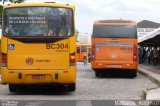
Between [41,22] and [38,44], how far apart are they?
682 mm

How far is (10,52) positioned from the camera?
56.1 ft

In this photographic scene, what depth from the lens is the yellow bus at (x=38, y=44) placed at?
17109 mm

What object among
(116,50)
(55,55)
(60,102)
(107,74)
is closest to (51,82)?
(55,55)

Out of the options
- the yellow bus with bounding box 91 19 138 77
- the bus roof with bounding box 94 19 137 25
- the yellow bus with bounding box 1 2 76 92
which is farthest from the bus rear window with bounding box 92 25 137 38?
the yellow bus with bounding box 1 2 76 92

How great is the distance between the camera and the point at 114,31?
28734 mm

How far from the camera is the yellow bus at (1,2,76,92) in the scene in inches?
674

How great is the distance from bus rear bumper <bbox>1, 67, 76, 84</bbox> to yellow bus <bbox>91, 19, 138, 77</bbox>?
11.5m

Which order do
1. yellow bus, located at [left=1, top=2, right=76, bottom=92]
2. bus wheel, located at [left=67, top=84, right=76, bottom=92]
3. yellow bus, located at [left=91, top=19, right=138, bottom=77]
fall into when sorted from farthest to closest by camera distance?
yellow bus, located at [left=91, top=19, right=138, bottom=77]
bus wheel, located at [left=67, top=84, right=76, bottom=92]
yellow bus, located at [left=1, top=2, right=76, bottom=92]

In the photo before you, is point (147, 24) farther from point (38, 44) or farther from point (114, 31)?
point (38, 44)

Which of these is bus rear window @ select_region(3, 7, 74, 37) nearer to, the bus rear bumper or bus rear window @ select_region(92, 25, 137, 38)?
the bus rear bumper

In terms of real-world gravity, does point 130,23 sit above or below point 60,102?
above

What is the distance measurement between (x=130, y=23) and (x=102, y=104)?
569 inches

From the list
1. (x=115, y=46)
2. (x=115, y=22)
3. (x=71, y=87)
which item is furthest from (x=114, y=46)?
(x=71, y=87)

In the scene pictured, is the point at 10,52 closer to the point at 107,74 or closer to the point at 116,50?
the point at 116,50
